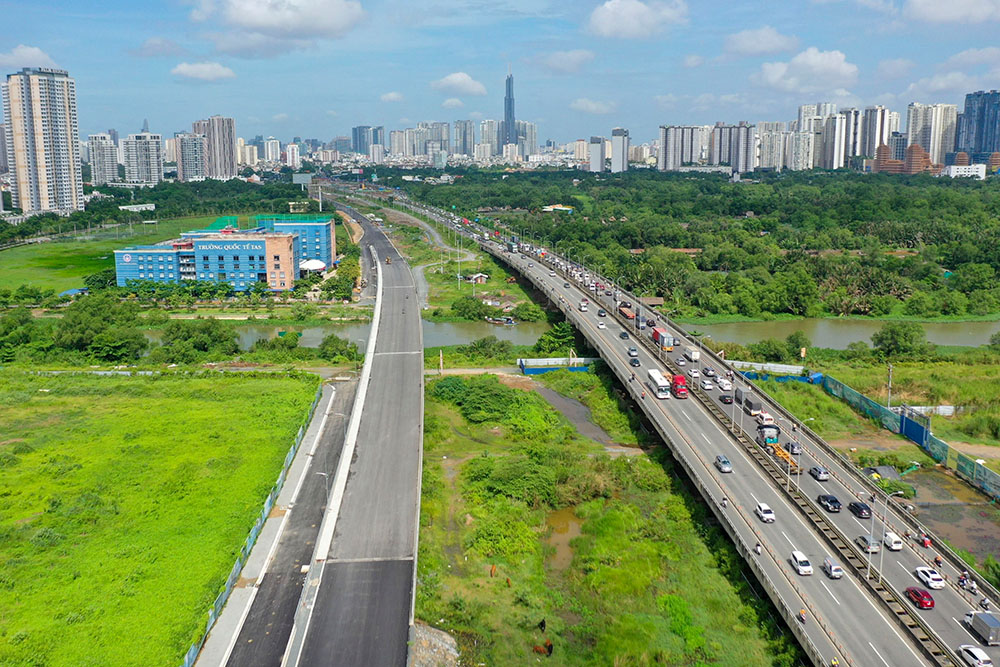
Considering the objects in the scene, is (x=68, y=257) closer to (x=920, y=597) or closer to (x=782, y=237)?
(x=782, y=237)

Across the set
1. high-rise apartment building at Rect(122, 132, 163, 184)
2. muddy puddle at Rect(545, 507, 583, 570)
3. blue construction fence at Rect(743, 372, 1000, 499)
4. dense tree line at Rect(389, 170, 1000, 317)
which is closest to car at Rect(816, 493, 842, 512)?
muddy puddle at Rect(545, 507, 583, 570)

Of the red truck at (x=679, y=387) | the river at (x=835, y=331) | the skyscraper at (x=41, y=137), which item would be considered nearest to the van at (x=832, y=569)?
the red truck at (x=679, y=387)

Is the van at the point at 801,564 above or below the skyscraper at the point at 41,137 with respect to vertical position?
below

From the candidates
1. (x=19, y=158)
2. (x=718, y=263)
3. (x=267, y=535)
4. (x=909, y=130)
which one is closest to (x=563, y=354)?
(x=267, y=535)

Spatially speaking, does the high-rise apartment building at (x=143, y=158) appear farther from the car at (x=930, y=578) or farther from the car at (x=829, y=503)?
the car at (x=930, y=578)

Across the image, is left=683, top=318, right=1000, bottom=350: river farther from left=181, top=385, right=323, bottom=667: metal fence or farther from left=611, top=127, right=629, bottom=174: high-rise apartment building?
left=611, top=127, right=629, bottom=174: high-rise apartment building

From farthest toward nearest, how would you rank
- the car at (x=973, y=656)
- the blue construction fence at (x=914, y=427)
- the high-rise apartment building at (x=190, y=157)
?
the high-rise apartment building at (x=190, y=157), the blue construction fence at (x=914, y=427), the car at (x=973, y=656)
